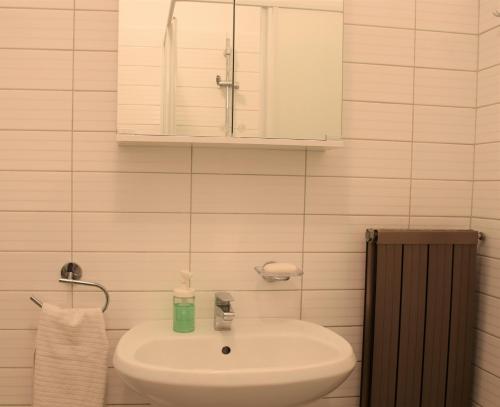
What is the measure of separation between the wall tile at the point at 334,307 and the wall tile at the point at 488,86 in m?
0.81

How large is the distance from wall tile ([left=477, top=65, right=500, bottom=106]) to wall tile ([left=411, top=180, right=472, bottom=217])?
0.98 ft

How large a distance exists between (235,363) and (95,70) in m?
1.04

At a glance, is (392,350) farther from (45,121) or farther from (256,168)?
(45,121)

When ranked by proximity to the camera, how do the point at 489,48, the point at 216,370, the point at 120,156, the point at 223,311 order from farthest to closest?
the point at 489,48 → the point at 120,156 → the point at 223,311 → the point at 216,370

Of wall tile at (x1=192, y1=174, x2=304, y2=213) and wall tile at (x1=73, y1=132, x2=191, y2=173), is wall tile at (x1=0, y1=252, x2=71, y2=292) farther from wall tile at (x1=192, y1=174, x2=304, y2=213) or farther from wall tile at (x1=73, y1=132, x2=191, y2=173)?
wall tile at (x1=192, y1=174, x2=304, y2=213)

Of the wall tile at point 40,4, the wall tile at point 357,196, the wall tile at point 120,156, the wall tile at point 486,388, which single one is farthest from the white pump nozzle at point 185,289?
the wall tile at point 486,388

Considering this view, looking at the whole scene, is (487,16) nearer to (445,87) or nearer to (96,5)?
(445,87)

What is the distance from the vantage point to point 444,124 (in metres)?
1.75

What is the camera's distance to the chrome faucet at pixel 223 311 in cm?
148

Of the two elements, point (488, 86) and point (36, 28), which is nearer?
point (36, 28)

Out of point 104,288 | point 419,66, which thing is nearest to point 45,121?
point 104,288

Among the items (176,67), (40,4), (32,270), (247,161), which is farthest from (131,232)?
(40,4)

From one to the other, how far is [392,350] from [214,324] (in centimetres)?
61

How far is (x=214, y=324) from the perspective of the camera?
1.59 m
